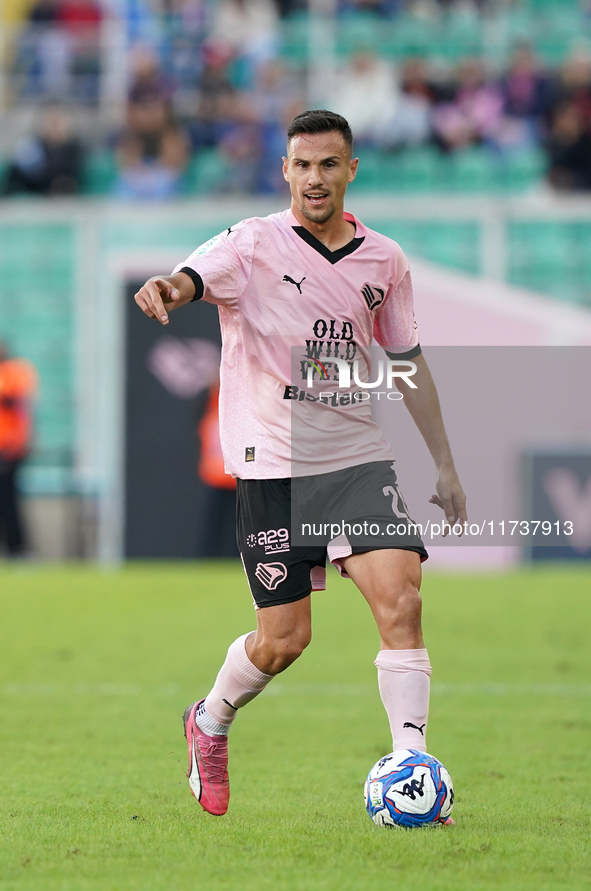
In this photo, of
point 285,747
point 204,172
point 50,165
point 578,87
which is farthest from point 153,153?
point 285,747

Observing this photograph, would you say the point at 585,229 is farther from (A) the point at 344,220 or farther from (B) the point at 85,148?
(A) the point at 344,220

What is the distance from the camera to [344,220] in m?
4.50

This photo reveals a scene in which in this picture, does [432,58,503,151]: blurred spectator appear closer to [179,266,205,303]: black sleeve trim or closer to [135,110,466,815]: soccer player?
[135,110,466,815]: soccer player

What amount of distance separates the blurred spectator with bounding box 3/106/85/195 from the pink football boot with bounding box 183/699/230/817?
13.6m

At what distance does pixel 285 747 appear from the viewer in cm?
585

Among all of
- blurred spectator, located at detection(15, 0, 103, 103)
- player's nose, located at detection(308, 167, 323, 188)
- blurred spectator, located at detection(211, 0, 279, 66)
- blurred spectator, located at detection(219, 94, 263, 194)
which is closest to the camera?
player's nose, located at detection(308, 167, 323, 188)

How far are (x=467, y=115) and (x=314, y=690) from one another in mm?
10919

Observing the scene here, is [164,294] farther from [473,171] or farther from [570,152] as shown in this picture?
[473,171]

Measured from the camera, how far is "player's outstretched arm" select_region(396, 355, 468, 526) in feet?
14.7

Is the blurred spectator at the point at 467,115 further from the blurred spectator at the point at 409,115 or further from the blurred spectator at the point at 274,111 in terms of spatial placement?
the blurred spectator at the point at 274,111

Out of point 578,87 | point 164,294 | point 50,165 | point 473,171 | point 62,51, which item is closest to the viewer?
point 164,294

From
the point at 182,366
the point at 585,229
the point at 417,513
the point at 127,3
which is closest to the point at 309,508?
the point at 417,513

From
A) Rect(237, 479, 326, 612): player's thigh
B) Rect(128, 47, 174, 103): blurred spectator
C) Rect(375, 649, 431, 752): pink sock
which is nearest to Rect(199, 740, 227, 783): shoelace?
Rect(237, 479, 326, 612): player's thigh

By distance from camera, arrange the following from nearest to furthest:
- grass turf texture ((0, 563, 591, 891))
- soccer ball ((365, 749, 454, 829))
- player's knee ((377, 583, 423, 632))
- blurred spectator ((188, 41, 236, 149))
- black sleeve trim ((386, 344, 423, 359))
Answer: grass turf texture ((0, 563, 591, 891)), soccer ball ((365, 749, 454, 829)), player's knee ((377, 583, 423, 632)), black sleeve trim ((386, 344, 423, 359)), blurred spectator ((188, 41, 236, 149))
